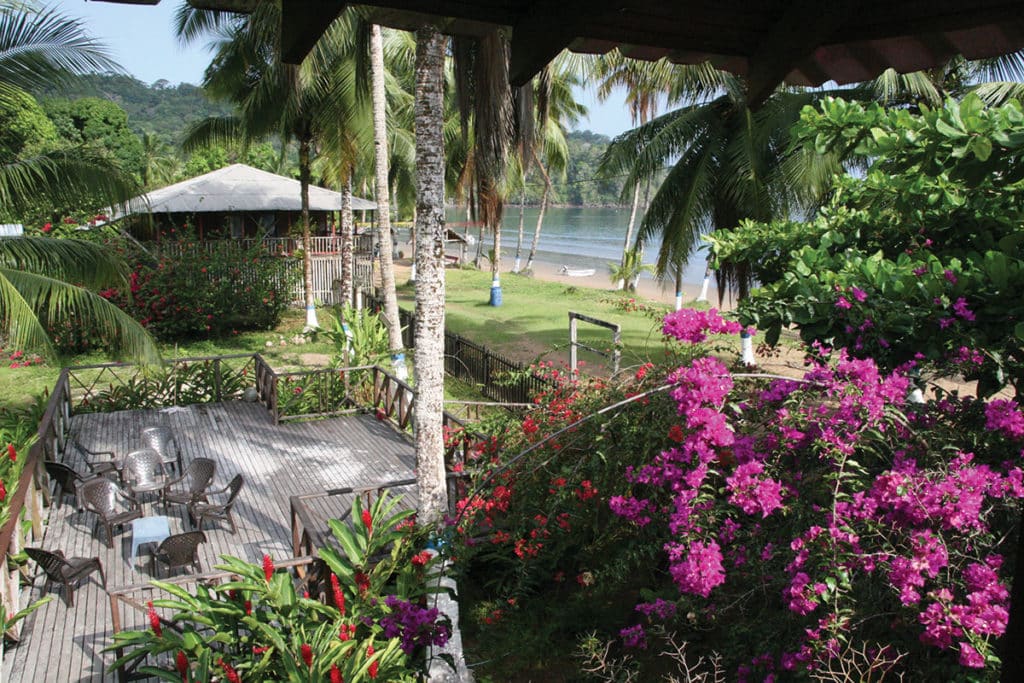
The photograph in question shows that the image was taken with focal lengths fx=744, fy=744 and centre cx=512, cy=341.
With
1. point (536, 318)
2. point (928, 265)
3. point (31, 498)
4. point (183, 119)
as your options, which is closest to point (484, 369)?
point (31, 498)

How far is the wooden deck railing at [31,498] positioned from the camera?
649 cm

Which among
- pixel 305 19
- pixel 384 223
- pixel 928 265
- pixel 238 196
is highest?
pixel 238 196

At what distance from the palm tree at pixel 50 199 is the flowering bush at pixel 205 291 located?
10452mm

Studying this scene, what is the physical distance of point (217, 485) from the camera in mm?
9719

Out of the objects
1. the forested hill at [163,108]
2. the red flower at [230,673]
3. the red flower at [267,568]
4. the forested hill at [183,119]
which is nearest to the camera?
the red flower at [230,673]

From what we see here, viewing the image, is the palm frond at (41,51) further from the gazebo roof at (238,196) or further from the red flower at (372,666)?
the gazebo roof at (238,196)

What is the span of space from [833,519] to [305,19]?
249 cm

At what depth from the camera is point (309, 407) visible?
12.7m

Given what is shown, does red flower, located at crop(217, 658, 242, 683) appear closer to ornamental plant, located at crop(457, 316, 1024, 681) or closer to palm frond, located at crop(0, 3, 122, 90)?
ornamental plant, located at crop(457, 316, 1024, 681)

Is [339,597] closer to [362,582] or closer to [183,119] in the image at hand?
[362,582]

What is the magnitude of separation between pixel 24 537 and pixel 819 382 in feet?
26.2

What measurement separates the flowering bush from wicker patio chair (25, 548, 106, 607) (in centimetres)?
1298

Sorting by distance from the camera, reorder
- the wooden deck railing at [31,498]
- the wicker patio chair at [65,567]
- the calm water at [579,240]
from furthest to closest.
Result: 1. the calm water at [579,240]
2. the wicker patio chair at [65,567]
3. the wooden deck railing at [31,498]

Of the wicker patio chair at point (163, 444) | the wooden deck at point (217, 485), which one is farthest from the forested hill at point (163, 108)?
the wicker patio chair at point (163, 444)
